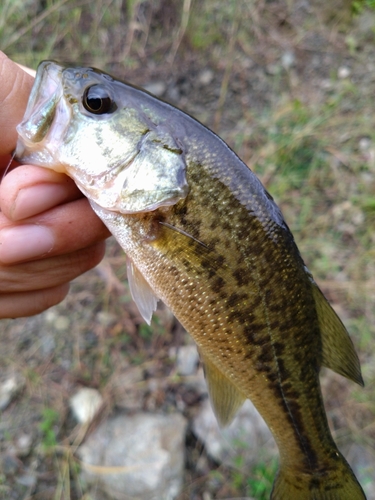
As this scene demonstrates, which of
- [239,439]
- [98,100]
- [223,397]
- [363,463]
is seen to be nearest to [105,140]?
[98,100]

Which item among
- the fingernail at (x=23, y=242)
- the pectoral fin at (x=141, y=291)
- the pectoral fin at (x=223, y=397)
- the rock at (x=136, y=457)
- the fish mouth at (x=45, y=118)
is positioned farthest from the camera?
the rock at (x=136, y=457)

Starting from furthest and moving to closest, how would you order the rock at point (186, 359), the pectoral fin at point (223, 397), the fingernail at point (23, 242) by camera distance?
the rock at point (186, 359), the pectoral fin at point (223, 397), the fingernail at point (23, 242)

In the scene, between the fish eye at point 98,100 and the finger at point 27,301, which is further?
the finger at point 27,301

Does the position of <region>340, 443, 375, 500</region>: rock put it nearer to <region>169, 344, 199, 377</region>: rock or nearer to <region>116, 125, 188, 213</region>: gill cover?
<region>169, 344, 199, 377</region>: rock

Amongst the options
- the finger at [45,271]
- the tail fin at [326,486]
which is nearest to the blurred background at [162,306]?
the tail fin at [326,486]

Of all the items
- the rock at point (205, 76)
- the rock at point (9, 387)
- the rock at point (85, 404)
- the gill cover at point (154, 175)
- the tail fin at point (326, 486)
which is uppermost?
the gill cover at point (154, 175)

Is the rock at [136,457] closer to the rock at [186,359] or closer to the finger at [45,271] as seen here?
the rock at [186,359]

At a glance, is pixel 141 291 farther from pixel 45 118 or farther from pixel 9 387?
pixel 9 387

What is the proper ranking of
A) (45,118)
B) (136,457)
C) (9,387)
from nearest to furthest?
(45,118)
(136,457)
(9,387)
